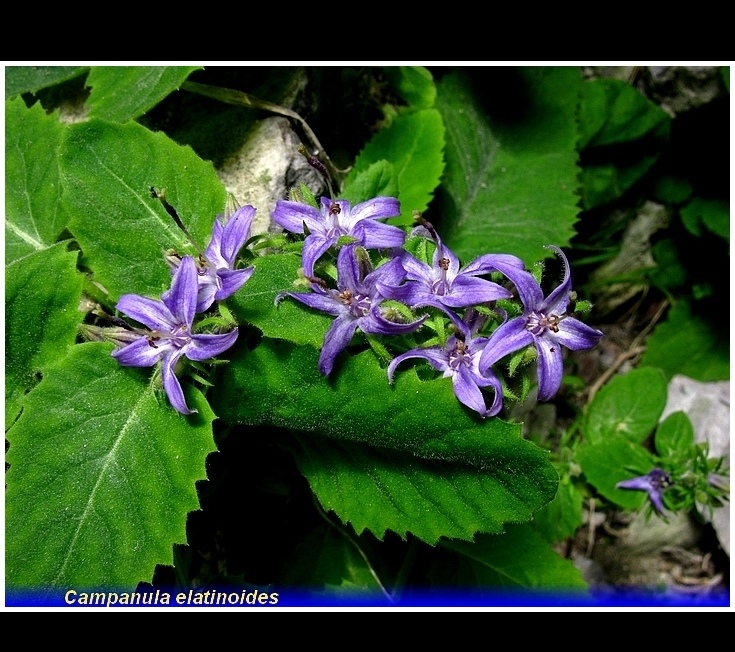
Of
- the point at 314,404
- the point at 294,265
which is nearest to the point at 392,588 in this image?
the point at 314,404

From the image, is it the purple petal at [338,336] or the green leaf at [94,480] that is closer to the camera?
the purple petal at [338,336]

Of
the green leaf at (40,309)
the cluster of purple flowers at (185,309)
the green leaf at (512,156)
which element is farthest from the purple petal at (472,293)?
the green leaf at (512,156)

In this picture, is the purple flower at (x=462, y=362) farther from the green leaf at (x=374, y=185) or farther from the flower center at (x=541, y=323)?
the green leaf at (x=374, y=185)

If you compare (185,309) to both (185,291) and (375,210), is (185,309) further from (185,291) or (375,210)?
(375,210)

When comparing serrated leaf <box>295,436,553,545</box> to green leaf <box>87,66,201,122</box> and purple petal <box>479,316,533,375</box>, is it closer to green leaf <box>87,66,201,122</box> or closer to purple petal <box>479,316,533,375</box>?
purple petal <box>479,316,533,375</box>

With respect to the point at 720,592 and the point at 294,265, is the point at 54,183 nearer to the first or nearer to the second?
the point at 294,265

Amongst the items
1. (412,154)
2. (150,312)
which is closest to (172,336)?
(150,312)
